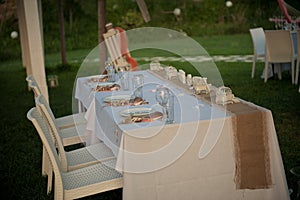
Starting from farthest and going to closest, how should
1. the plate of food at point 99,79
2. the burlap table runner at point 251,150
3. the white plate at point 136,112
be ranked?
the plate of food at point 99,79, the white plate at point 136,112, the burlap table runner at point 251,150

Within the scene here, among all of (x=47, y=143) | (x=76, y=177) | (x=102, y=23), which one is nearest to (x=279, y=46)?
(x=102, y=23)

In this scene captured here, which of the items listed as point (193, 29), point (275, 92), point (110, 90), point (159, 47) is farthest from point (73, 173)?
point (193, 29)

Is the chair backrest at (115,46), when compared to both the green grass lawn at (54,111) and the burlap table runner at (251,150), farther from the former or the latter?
the burlap table runner at (251,150)

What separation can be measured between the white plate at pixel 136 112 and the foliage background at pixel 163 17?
9.47 meters

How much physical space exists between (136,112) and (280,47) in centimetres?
447

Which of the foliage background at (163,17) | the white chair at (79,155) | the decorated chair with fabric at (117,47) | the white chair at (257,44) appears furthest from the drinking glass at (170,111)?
the foliage background at (163,17)

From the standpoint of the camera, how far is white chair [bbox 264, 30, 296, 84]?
6.82 metres

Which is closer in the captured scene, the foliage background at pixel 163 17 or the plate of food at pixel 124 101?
the plate of food at pixel 124 101

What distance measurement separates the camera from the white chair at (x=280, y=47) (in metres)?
6.82

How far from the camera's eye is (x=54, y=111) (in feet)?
19.6

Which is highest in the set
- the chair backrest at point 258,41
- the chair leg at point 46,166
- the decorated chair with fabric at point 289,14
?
the decorated chair with fabric at point 289,14

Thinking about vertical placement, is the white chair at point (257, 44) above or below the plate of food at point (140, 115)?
below

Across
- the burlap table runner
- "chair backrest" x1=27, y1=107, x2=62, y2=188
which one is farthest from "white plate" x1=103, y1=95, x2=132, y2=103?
the burlap table runner

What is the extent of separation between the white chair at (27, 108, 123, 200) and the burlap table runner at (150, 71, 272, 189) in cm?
68
